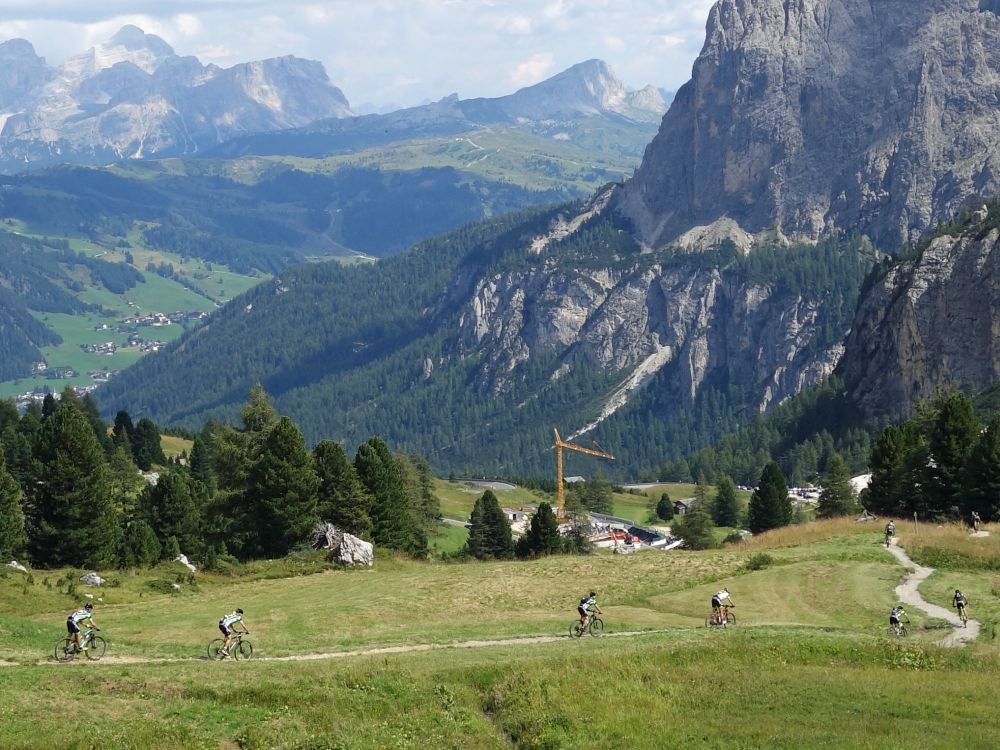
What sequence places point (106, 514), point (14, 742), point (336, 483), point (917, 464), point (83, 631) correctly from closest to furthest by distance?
point (14, 742)
point (83, 631)
point (106, 514)
point (336, 483)
point (917, 464)

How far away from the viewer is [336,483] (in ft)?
361

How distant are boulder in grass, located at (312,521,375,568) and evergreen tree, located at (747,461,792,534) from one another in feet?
193

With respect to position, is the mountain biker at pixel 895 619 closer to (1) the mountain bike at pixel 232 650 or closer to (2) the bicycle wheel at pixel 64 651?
(1) the mountain bike at pixel 232 650

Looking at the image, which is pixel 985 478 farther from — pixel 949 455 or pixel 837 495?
pixel 837 495

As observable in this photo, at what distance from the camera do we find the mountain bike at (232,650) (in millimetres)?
59312

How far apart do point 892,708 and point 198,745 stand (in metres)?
24.8

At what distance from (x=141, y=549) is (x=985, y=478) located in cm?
6941

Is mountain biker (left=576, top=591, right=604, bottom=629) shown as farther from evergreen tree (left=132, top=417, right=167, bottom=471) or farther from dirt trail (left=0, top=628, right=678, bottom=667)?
evergreen tree (left=132, top=417, right=167, bottom=471)

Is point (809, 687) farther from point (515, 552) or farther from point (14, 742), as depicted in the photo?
point (515, 552)

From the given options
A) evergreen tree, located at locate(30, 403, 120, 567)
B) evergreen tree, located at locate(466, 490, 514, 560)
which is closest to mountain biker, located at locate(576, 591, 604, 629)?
evergreen tree, located at locate(30, 403, 120, 567)

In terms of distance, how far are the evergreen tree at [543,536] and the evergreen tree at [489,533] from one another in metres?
10.4

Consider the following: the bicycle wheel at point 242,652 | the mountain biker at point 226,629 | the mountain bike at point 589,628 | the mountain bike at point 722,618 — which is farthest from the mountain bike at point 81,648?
the mountain bike at point 722,618

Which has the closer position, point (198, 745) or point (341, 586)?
point (198, 745)

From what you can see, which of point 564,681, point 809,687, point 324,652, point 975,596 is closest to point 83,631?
point 324,652
